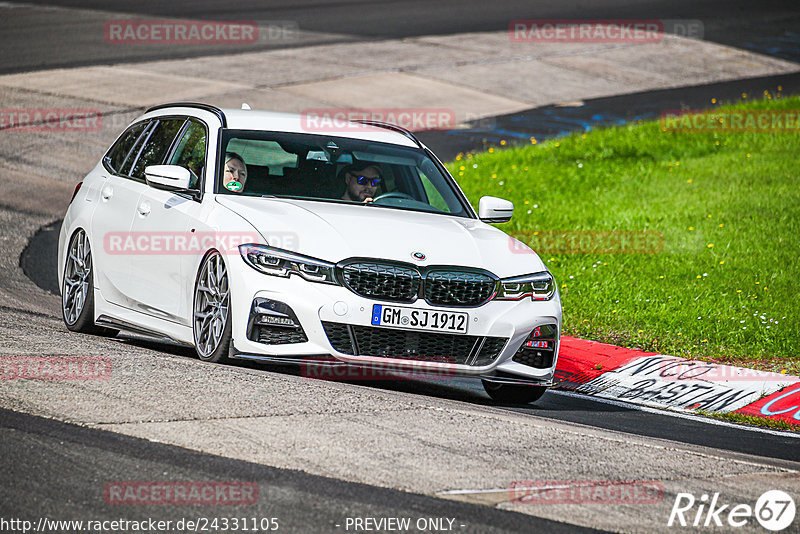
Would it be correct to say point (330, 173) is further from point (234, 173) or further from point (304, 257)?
Result: point (304, 257)

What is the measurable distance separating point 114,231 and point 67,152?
1074cm

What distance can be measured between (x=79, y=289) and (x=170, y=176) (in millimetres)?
Result: 1763

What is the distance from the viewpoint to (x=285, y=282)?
742cm

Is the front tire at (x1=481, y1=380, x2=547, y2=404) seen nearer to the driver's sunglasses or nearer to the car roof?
the driver's sunglasses

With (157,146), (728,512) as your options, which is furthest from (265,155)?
(728,512)

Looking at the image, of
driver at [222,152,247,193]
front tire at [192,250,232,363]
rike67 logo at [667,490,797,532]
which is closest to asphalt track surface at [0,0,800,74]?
driver at [222,152,247,193]

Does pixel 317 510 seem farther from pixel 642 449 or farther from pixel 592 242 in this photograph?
pixel 592 242

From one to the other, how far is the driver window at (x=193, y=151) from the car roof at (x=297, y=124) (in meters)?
0.19

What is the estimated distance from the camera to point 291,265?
7.45 metres

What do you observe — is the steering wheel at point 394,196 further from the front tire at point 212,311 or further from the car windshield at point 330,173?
the front tire at point 212,311

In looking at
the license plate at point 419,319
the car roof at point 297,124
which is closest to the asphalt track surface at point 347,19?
the car roof at point 297,124

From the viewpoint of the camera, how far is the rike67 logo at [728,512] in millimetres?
5316

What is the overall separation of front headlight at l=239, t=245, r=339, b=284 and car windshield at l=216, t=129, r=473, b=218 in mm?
986

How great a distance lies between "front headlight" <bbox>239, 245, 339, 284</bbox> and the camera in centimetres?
743
